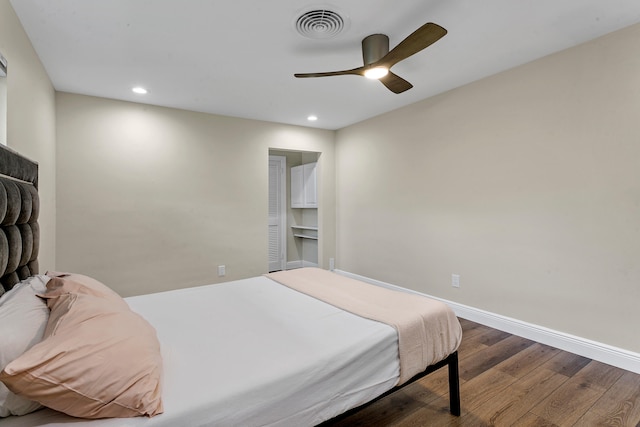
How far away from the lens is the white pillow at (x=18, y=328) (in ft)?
2.94

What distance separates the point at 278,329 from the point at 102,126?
128 inches

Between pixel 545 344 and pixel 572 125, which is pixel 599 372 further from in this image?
pixel 572 125

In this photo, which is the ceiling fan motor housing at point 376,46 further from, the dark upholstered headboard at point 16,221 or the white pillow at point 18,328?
the white pillow at point 18,328

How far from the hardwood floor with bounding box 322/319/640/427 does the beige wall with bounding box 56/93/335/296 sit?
286 cm

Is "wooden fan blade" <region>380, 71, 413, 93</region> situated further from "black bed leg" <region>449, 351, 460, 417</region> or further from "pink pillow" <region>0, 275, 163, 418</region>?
"pink pillow" <region>0, 275, 163, 418</region>

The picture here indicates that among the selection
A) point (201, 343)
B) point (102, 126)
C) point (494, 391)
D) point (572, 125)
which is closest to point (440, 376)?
point (494, 391)

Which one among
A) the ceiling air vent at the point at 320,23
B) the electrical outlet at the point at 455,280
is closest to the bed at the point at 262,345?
the electrical outlet at the point at 455,280

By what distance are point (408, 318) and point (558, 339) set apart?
182 cm

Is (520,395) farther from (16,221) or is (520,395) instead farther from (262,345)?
(16,221)

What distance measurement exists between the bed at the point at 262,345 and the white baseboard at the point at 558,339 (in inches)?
54.7

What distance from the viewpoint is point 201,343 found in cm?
144

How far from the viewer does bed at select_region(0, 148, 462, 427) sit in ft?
3.48

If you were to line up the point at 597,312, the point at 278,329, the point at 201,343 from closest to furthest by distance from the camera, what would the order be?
the point at 201,343, the point at 278,329, the point at 597,312

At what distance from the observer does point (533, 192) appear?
2.68 metres
